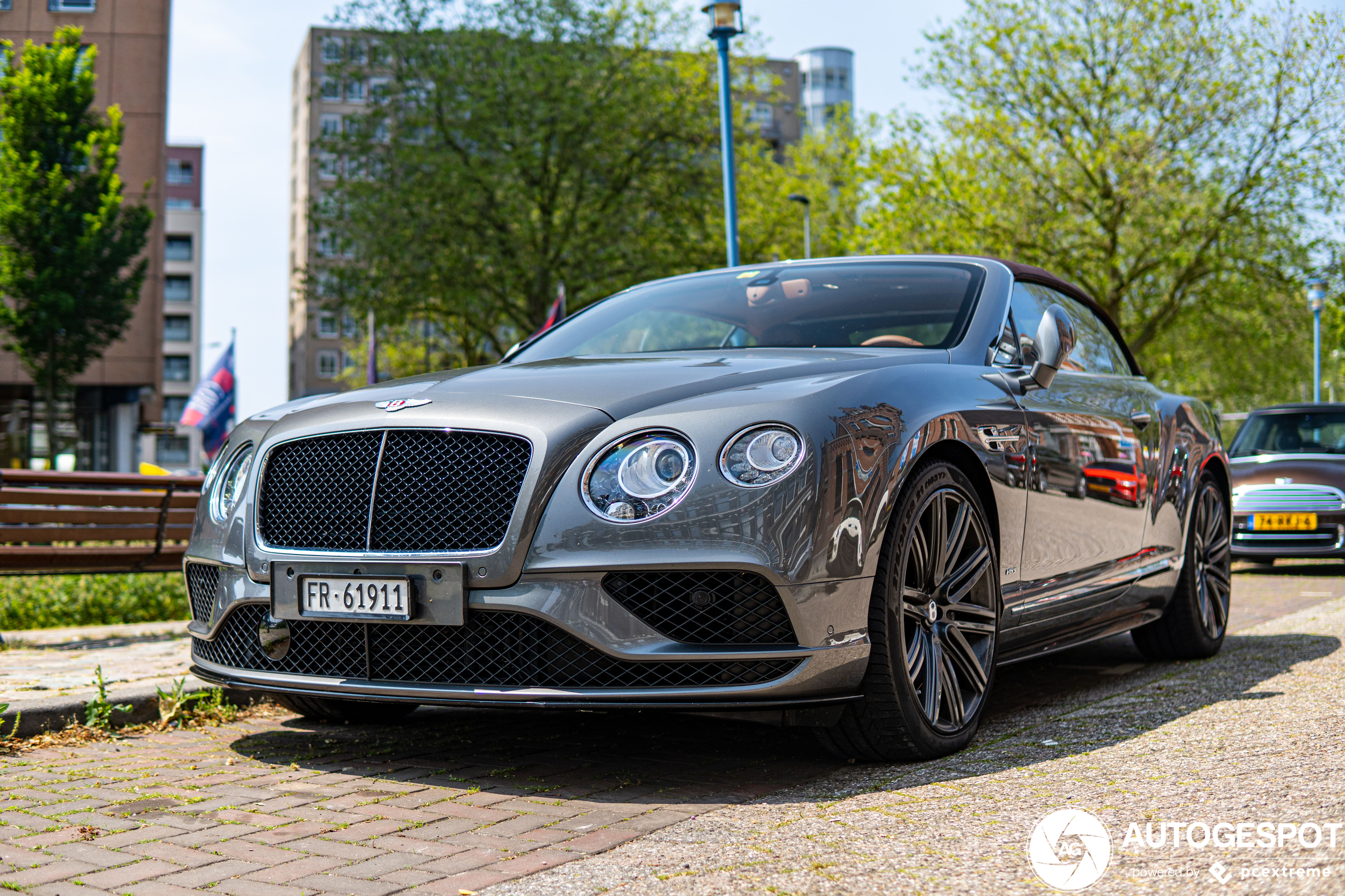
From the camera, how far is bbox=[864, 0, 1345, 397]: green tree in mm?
25781

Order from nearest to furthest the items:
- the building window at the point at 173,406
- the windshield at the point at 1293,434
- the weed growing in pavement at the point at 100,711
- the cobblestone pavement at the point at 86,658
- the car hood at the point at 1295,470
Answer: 1. the weed growing in pavement at the point at 100,711
2. the cobblestone pavement at the point at 86,658
3. the car hood at the point at 1295,470
4. the windshield at the point at 1293,434
5. the building window at the point at 173,406

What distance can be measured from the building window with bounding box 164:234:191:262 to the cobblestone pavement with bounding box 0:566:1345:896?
292 ft

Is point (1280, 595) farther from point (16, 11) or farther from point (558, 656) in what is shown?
point (16, 11)

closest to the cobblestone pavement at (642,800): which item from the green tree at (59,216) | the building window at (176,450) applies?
the green tree at (59,216)

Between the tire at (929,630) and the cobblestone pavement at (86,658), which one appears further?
the cobblestone pavement at (86,658)

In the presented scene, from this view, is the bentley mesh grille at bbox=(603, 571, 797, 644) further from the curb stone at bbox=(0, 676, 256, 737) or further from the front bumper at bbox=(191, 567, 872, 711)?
the curb stone at bbox=(0, 676, 256, 737)

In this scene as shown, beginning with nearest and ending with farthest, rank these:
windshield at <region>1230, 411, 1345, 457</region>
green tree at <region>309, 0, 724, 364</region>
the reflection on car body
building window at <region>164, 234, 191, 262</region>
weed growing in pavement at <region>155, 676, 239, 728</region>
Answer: weed growing in pavement at <region>155, 676, 239, 728</region> < the reflection on car body < windshield at <region>1230, 411, 1345, 457</region> < green tree at <region>309, 0, 724, 364</region> < building window at <region>164, 234, 191, 262</region>

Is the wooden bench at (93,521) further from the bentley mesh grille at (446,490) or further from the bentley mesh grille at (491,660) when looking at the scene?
the bentley mesh grille at (446,490)

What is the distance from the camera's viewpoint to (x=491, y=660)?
3.58 meters

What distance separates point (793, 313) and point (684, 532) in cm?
172

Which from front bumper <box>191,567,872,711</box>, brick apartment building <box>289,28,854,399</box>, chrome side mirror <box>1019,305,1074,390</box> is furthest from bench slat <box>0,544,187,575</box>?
brick apartment building <box>289,28,854,399</box>

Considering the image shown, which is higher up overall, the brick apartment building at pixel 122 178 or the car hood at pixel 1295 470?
the brick apartment building at pixel 122 178

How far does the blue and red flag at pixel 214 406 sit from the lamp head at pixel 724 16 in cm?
1199

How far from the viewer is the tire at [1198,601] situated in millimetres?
6059
